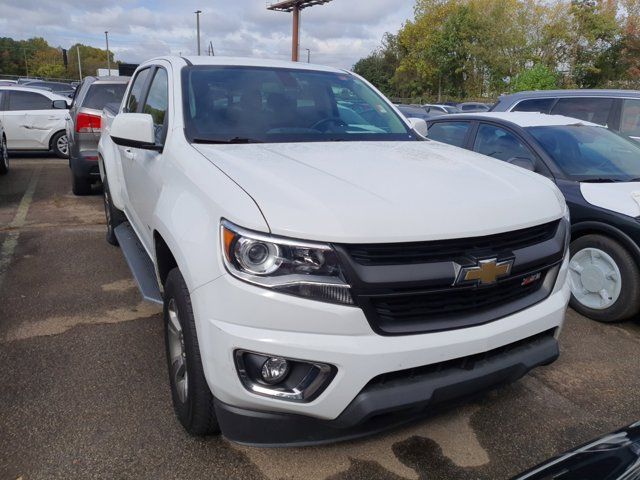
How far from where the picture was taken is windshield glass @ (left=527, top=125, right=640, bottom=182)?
430 centimetres

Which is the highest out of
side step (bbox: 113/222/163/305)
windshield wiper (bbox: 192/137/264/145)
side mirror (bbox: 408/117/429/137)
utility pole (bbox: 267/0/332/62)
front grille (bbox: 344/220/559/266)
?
utility pole (bbox: 267/0/332/62)

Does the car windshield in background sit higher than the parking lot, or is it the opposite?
the car windshield in background

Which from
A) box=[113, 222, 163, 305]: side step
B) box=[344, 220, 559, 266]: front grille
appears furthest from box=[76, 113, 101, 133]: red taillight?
box=[344, 220, 559, 266]: front grille

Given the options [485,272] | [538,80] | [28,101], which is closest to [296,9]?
[538,80]

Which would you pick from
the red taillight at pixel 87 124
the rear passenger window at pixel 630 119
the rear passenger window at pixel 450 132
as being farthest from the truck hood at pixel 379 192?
the red taillight at pixel 87 124

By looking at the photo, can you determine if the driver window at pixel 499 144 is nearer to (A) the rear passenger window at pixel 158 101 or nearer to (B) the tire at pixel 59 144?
(A) the rear passenger window at pixel 158 101

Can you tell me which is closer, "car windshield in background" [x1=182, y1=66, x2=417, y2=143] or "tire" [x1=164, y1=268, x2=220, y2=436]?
"tire" [x1=164, y1=268, x2=220, y2=436]

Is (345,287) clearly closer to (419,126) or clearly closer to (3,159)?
(419,126)

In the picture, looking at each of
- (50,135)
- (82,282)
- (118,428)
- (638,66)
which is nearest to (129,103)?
(82,282)

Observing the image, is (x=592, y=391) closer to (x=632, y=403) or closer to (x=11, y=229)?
(x=632, y=403)

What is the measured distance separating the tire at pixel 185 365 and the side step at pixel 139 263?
1.15 feet

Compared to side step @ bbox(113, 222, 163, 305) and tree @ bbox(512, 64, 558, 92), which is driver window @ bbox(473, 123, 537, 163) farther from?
tree @ bbox(512, 64, 558, 92)

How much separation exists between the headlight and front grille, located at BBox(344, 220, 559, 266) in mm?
101

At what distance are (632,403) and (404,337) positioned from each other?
1844mm
